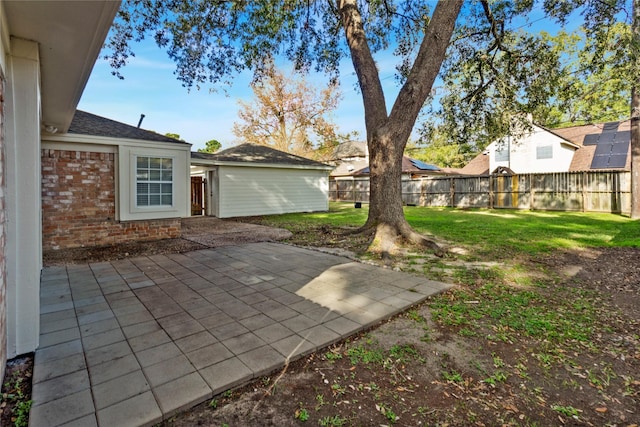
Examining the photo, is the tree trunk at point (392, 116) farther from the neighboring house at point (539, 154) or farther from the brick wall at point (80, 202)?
the neighboring house at point (539, 154)

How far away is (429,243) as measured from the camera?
21.0 ft

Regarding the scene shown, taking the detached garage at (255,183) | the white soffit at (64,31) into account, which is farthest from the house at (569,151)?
the white soffit at (64,31)

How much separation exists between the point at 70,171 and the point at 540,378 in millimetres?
8068

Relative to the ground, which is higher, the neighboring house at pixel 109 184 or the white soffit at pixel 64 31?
the white soffit at pixel 64 31

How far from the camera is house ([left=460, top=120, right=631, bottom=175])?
668 inches

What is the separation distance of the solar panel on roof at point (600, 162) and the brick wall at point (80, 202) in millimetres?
21102

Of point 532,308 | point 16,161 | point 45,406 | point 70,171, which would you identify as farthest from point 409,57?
point 45,406

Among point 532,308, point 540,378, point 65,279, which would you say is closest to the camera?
point 540,378

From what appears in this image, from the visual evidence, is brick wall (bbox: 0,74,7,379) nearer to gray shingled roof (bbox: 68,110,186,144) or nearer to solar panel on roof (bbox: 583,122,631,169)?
gray shingled roof (bbox: 68,110,186,144)

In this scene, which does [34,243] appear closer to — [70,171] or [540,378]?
[540,378]

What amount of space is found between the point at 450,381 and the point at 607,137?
2263 centimetres

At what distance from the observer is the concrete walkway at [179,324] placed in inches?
79.2

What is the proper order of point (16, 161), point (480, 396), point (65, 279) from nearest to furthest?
point (480, 396) → point (16, 161) → point (65, 279)

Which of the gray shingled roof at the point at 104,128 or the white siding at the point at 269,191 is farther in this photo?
the white siding at the point at 269,191
